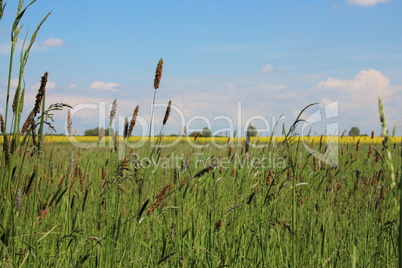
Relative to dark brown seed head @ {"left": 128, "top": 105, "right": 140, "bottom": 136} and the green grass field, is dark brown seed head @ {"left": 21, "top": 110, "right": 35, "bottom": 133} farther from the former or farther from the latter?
dark brown seed head @ {"left": 128, "top": 105, "right": 140, "bottom": 136}

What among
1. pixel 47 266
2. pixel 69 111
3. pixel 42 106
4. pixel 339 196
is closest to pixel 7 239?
pixel 47 266

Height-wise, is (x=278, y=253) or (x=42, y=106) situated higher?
(x=42, y=106)

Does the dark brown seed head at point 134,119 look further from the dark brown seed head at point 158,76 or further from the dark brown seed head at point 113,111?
the dark brown seed head at point 113,111

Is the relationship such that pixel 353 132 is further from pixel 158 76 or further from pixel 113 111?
pixel 158 76

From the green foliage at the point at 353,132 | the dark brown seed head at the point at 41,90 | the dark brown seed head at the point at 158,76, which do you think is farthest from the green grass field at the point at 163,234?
the green foliage at the point at 353,132

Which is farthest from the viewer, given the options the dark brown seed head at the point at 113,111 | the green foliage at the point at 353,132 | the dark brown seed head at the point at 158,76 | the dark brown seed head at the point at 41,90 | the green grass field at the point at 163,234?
the green foliage at the point at 353,132

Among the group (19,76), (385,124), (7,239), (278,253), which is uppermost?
(19,76)

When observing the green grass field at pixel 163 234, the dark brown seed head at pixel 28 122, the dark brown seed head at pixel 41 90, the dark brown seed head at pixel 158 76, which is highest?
the dark brown seed head at pixel 158 76

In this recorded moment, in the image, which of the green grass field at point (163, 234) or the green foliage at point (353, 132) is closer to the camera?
the green grass field at point (163, 234)

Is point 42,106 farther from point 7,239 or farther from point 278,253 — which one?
point 278,253

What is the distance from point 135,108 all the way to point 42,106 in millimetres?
1145

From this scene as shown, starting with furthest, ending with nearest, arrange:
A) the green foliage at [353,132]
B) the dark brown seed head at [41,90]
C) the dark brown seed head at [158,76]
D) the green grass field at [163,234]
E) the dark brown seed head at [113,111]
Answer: the green foliage at [353,132] → the dark brown seed head at [113,111] → the dark brown seed head at [158,76] → the green grass field at [163,234] → the dark brown seed head at [41,90]

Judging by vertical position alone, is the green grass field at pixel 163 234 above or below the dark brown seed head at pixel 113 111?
below

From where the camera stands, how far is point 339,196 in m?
4.38
